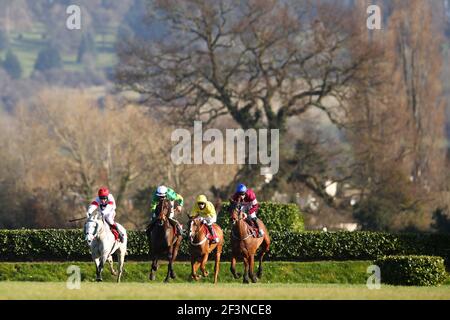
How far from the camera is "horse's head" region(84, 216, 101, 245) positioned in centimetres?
2948

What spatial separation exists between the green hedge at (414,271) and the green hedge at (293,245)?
5059 mm

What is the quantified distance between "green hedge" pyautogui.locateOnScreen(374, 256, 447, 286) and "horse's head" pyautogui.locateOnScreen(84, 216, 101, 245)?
7664 mm

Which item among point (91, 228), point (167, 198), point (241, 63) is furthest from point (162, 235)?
point (241, 63)

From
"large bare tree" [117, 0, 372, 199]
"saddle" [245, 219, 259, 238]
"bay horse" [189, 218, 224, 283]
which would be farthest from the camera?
"large bare tree" [117, 0, 372, 199]

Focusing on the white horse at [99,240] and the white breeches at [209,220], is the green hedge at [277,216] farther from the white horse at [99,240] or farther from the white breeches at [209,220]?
the white horse at [99,240]

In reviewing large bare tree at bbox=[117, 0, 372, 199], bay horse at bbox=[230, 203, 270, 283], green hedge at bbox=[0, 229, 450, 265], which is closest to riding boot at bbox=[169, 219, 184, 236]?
bay horse at bbox=[230, 203, 270, 283]

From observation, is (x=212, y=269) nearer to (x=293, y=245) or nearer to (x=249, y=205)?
(x=293, y=245)

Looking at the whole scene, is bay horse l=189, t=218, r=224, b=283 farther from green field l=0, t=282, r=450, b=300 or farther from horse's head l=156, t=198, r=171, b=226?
green field l=0, t=282, r=450, b=300

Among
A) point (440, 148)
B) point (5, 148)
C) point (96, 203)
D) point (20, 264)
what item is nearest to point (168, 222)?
point (96, 203)
